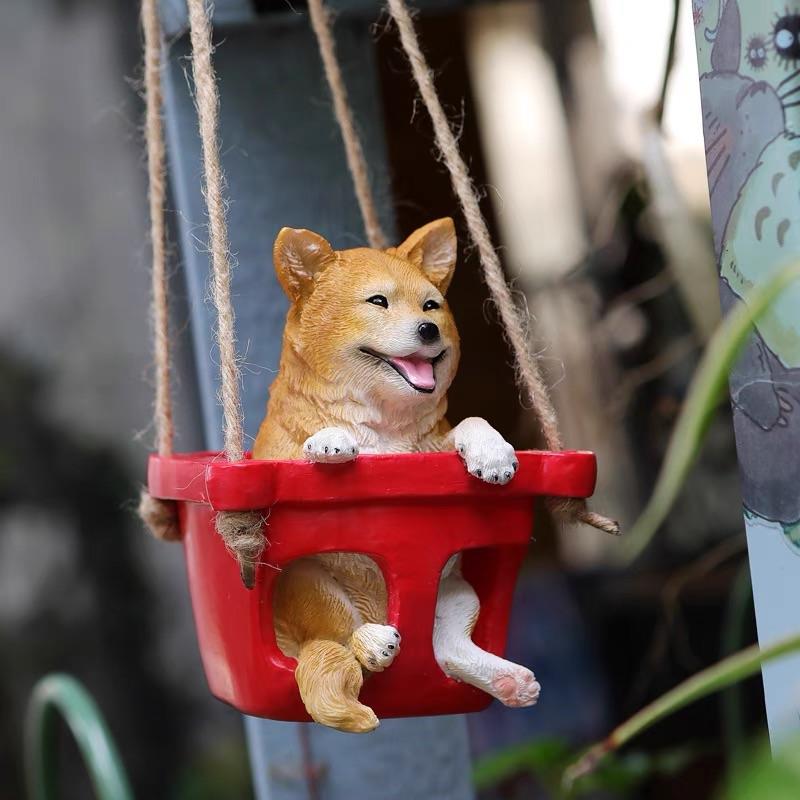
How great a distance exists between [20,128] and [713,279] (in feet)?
4.15

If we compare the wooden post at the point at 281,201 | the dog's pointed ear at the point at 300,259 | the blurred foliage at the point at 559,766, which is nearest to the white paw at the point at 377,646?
the dog's pointed ear at the point at 300,259

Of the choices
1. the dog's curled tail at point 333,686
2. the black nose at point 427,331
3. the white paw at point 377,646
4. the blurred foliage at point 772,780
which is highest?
the black nose at point 427,331

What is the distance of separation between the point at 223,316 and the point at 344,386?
94 mm

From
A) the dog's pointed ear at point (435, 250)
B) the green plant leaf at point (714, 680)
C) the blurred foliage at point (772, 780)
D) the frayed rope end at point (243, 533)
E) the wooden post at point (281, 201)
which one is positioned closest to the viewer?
the blurred foliage at point (772, 780)

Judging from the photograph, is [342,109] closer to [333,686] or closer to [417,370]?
[417,370]

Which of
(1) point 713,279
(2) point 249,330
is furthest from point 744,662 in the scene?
(1) point 713,279

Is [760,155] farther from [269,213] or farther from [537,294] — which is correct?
[537,294]

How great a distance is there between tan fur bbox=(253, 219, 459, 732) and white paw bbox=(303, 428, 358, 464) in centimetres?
4

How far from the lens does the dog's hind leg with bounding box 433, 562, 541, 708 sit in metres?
0.77

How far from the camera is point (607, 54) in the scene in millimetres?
2215

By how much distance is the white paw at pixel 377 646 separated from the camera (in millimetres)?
748

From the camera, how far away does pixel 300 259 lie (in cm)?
83

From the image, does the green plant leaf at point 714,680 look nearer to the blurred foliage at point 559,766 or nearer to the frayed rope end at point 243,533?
the frayed rope end at point 243,533

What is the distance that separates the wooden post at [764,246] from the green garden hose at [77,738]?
682 millimetres
